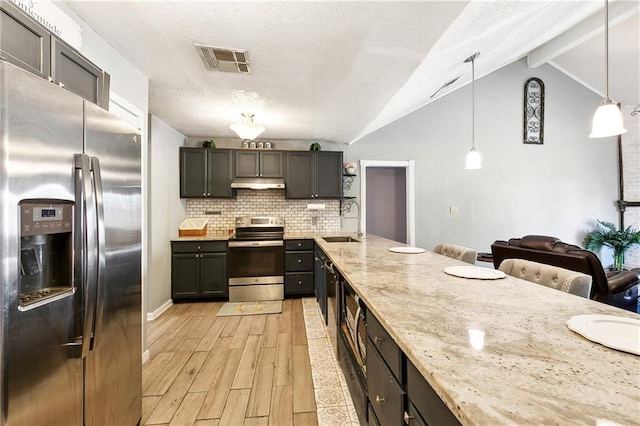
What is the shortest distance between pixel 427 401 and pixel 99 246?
1334mm

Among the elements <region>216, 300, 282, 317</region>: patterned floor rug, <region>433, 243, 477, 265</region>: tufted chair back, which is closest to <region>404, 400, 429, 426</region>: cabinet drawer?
<region>433, 243, 477, 265</region>: tufted chair back

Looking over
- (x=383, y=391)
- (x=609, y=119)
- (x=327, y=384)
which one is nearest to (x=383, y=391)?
(x=383, y=391)

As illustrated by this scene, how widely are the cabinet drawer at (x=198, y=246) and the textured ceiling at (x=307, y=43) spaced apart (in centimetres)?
174

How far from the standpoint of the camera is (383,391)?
1.08m

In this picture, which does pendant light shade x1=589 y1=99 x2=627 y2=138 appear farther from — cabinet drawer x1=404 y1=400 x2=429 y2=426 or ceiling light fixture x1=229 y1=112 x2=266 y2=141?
ceiling light fixture x1=229 y1=112 x2=266 y2=141

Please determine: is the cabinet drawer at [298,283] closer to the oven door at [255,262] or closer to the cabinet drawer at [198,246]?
the oven door at [255,262]

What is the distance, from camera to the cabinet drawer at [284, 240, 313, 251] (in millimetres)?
3951

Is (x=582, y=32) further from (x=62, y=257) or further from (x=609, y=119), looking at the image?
(x=62, y=257)

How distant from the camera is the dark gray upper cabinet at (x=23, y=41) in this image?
3.20 ft

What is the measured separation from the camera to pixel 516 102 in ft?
16.9

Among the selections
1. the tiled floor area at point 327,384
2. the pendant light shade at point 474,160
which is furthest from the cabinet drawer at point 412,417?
the pendant light shade at point 474,160

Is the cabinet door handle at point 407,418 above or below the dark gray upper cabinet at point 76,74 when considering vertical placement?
below

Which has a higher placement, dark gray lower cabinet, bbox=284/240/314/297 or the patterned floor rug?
dark gray lower cabinet, bbox=284/240/314/297

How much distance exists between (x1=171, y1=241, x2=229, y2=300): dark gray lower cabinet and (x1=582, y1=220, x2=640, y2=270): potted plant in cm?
650
